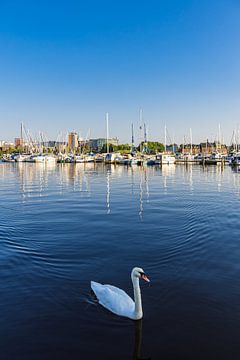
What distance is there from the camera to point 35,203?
2798 centimetres

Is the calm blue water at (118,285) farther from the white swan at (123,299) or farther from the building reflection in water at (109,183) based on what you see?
the building reflection in water at (109,183)

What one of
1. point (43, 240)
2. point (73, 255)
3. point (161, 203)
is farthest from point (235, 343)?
point (161, 203)

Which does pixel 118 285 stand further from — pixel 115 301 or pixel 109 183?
pixel 109 183

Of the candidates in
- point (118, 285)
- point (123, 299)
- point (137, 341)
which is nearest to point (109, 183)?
point (118, 285)

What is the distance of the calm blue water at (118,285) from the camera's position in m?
7.28

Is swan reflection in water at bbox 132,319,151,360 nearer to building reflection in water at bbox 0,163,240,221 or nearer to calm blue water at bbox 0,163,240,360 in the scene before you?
calm blue water at bbox 0,163,240,360

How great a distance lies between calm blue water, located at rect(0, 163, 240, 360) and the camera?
7277mm

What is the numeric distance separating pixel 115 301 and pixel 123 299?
0.77 feet

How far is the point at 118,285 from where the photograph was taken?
10.2 m

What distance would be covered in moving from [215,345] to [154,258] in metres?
5.65

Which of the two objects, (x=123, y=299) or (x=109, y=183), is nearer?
(x=123, y=299)

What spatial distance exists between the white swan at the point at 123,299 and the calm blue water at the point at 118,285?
21 cm

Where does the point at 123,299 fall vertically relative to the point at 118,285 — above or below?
above

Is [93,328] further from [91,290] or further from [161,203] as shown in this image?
[161,203]
